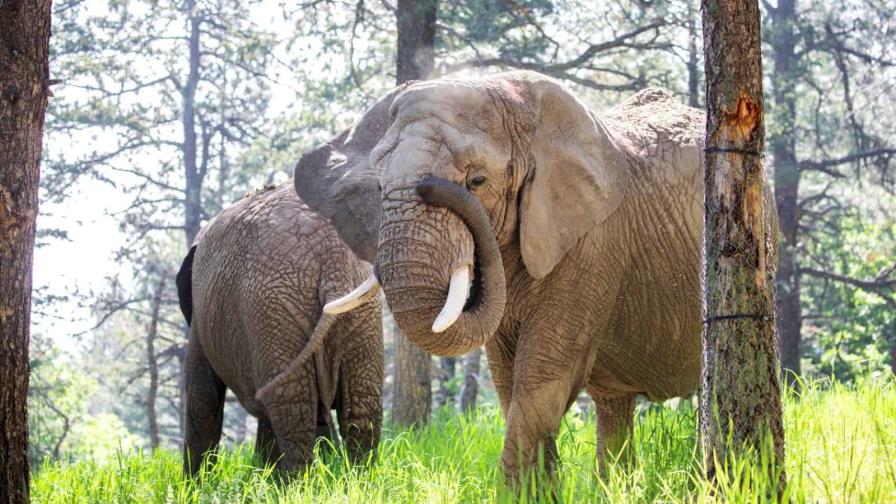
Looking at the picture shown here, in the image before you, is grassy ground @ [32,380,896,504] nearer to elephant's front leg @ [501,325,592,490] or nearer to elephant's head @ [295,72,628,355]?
elephant's front leg @ [501,325,592,490]

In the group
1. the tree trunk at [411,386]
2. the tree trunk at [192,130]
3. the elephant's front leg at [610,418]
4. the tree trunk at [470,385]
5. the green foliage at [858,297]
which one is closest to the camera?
the elephant's front leg at [610,418]

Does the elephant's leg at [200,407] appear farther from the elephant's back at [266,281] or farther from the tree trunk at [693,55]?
the tree trunk at [693,55]

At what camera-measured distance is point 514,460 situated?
5.49 meters

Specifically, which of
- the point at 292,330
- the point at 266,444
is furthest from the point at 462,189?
the point at 266,444

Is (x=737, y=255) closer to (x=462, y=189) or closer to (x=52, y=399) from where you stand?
(x=462, y=189)

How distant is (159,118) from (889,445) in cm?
2097

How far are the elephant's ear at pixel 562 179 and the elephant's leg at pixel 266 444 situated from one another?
2.88 m

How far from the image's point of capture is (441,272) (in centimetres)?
504

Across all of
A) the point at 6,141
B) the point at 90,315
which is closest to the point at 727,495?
the point at 6,141

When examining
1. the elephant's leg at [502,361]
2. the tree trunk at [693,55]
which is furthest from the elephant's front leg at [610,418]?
the tree trunk at [693,55]

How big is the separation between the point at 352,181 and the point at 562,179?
3.62 ft

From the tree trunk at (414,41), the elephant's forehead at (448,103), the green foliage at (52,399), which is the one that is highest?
the tree trunk at (414,41)

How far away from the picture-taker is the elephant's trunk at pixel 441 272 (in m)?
4.96

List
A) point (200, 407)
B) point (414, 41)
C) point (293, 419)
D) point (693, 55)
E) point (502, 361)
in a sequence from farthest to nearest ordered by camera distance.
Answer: point (693, 55) < point (414, 41) < point (200, 407) < point (293, 419) < point (502, 361)
